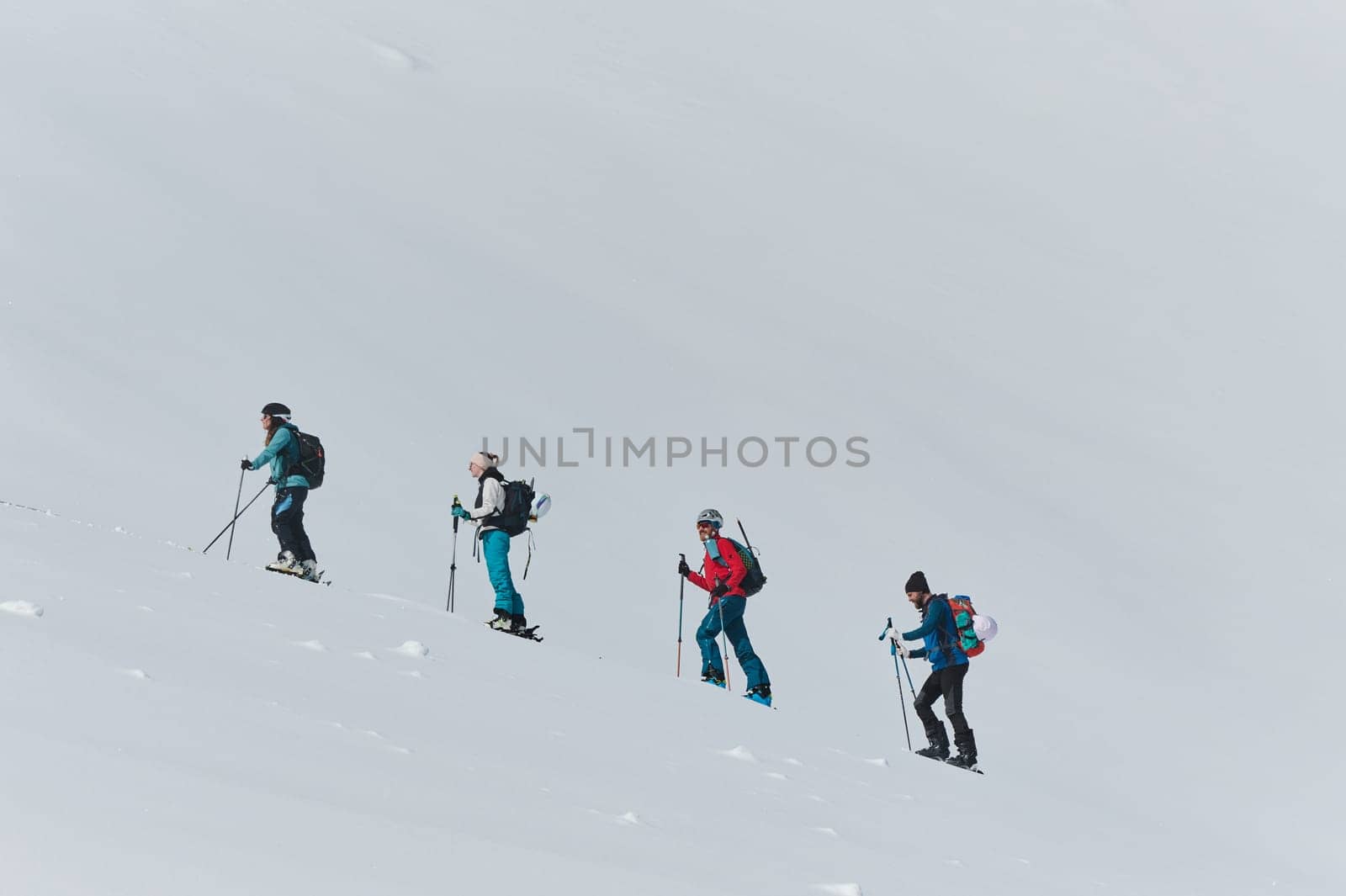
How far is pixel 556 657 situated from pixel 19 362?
17.6 m

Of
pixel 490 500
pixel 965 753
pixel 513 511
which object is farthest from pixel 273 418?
pixel 965 753

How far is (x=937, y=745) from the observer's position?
11.2 metres

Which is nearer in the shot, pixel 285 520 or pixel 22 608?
pixel 22 608

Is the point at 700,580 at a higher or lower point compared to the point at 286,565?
higher

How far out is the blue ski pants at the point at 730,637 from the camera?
11197 mm

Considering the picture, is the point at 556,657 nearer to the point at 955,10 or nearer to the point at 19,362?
the point at 19,362

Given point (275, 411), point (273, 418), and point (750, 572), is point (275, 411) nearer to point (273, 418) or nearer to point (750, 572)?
point (273, 418)

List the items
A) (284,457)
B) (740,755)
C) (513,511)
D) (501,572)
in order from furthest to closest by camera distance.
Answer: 1. (284,457)
2. (513,511)
3. (501,572)
4. (740,755)

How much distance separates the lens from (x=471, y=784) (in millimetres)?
4930

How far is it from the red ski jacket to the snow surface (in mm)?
1379

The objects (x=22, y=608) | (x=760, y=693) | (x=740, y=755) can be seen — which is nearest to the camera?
(x=22, y=608)

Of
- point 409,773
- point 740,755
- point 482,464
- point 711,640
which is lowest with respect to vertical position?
point 409,773

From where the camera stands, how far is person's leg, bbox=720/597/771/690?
1120 centimetres

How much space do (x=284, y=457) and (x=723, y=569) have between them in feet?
11.9
